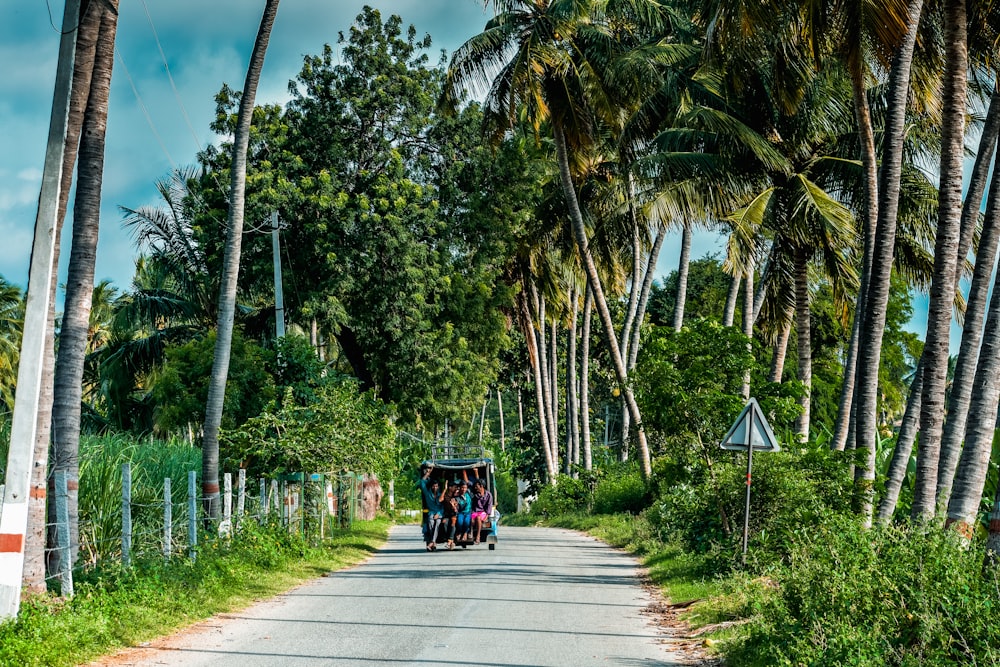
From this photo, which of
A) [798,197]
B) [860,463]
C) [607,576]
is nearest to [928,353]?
[860,463]

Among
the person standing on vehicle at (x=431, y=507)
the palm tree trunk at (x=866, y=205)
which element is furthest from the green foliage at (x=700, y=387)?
the person standing on vehicle at (x=431, y=507)

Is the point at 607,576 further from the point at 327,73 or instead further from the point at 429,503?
the point at 327,73

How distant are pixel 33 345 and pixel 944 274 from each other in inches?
415

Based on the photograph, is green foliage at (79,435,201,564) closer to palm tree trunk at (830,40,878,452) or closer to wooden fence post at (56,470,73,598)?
wooden fence post at (56,470,73,598)

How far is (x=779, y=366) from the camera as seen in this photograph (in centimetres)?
2762

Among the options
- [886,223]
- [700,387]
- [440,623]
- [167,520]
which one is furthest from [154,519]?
[886,223]

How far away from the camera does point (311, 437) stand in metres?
21.2

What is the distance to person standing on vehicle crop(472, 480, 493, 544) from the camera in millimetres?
23938

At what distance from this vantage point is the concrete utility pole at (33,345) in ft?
32.3

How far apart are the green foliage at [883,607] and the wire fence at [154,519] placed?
721cm

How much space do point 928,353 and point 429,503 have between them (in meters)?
12.9

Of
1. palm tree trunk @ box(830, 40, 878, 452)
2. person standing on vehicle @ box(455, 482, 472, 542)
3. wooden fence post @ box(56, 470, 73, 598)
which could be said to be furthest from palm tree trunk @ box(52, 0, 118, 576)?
person standing on vehicle @ box(455, 482, 472, 542)

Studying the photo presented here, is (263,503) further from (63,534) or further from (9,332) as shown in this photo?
(9,332)

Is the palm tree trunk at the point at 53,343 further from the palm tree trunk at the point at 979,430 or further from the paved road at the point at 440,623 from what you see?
the palm tree trunk at the point at 979,430
